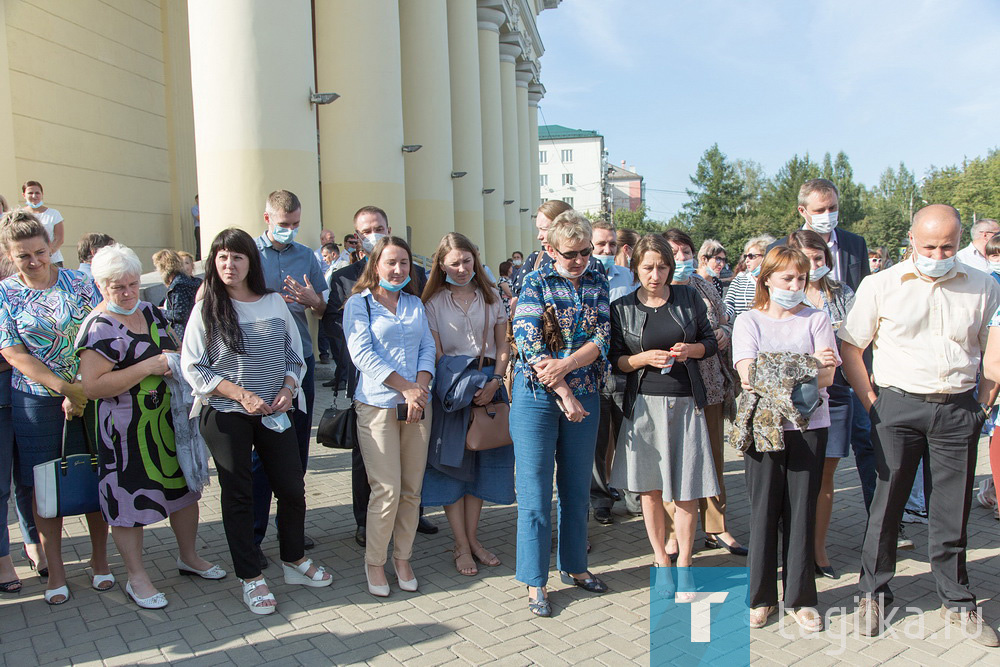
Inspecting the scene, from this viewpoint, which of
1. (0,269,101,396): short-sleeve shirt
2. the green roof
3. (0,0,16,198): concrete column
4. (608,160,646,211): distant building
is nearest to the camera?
(0,269,101,396): short-sleeve shirt

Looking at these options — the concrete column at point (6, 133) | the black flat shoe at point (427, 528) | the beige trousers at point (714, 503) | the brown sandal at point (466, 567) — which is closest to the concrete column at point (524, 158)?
the concrete column at point (6, 133)

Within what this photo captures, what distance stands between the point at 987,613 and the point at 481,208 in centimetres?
1819

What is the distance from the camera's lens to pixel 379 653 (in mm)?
3498

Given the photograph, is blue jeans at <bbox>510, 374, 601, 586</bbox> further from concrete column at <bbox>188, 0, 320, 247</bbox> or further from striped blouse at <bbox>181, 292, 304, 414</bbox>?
concrete column at <bbox>188, 0, 320, 247</bbox>

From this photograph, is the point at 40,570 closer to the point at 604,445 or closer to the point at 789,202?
the point at 604,445

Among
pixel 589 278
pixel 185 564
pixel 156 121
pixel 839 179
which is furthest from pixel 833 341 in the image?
pixel 839 179

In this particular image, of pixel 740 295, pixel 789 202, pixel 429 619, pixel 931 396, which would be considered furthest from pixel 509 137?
pixel 789 202

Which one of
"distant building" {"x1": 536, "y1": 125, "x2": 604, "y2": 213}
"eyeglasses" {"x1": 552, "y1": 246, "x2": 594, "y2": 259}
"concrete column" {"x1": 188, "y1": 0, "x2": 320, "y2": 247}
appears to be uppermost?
"distant building" {"x1": 536, "y1": 125, "x2": 604, "y2": 213}

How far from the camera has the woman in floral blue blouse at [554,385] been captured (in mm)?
3855

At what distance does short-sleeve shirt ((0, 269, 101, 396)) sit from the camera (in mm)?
4016

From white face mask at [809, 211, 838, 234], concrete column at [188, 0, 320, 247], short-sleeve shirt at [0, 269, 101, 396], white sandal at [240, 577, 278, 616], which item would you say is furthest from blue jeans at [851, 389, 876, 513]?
concrete column at [188, 0, 320, 247]

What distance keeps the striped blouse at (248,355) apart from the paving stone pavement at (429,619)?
3.81 feet

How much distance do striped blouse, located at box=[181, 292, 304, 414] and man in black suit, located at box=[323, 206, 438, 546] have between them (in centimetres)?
66

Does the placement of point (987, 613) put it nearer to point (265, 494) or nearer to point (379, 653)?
point (379, 653)
